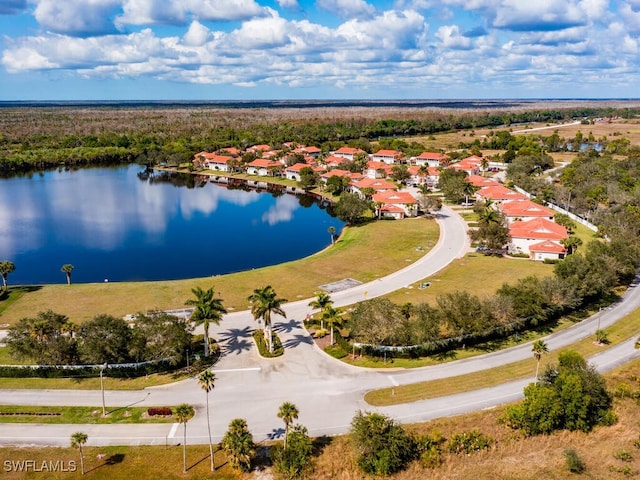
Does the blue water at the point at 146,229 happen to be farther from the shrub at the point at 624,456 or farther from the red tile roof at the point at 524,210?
the shrub at the point at 624,456

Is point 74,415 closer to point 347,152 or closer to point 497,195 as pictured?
point 497,195

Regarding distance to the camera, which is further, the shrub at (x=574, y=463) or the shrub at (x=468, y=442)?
the shrub at (x=468, y=442)

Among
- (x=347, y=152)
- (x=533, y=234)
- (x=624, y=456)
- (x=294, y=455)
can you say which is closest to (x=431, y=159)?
(x=347, y=152)

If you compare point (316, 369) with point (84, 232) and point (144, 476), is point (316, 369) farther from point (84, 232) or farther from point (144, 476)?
point (84, 232)

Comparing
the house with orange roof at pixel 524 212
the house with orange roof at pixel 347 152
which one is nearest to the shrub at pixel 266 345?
the house with orange roof at pixel 524 212

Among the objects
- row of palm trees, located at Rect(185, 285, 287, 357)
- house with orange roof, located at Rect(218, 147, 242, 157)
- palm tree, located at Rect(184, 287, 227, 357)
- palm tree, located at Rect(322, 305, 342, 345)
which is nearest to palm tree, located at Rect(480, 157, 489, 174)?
house with orange roof, located at Rect(218, 147, 242, 157)

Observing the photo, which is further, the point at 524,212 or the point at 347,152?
the point at 347,152

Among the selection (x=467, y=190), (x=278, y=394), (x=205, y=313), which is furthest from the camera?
(x=467, y=190)
